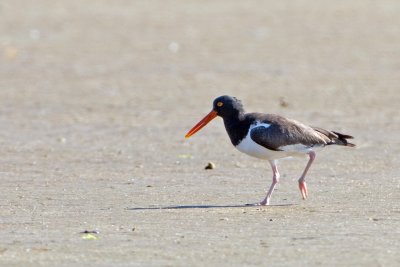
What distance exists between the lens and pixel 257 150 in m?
9.91

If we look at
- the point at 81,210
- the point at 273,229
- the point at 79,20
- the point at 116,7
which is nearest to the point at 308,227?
the point at 273,229

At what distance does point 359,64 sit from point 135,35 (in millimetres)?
6692

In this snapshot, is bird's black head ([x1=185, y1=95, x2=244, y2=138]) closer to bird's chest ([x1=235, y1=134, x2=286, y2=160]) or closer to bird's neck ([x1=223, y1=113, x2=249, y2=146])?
bird's neck ([x1=223, y1=113, x2=249, y2=146])

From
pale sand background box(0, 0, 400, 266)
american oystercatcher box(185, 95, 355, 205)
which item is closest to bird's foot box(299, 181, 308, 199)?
american oystercatcher box(185, 95, 355, 205)

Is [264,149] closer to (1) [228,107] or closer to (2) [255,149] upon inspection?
(2) [255,149]

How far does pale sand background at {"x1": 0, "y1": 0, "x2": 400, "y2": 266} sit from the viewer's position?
797cm

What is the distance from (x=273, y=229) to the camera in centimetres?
845

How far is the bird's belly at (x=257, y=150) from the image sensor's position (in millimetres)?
9891

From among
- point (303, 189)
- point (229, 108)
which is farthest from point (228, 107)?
point (303, 189)

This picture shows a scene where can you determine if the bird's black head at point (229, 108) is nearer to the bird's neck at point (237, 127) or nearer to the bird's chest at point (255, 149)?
the bird's neck at point (237, 127)

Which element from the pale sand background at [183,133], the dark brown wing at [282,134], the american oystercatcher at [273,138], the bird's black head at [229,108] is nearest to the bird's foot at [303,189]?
the american oystercatcher at [273,138]

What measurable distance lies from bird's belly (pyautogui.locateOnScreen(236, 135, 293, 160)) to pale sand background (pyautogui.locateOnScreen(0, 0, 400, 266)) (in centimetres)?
46

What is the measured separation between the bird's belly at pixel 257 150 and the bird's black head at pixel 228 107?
426 mm

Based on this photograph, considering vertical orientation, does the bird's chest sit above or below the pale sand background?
above
